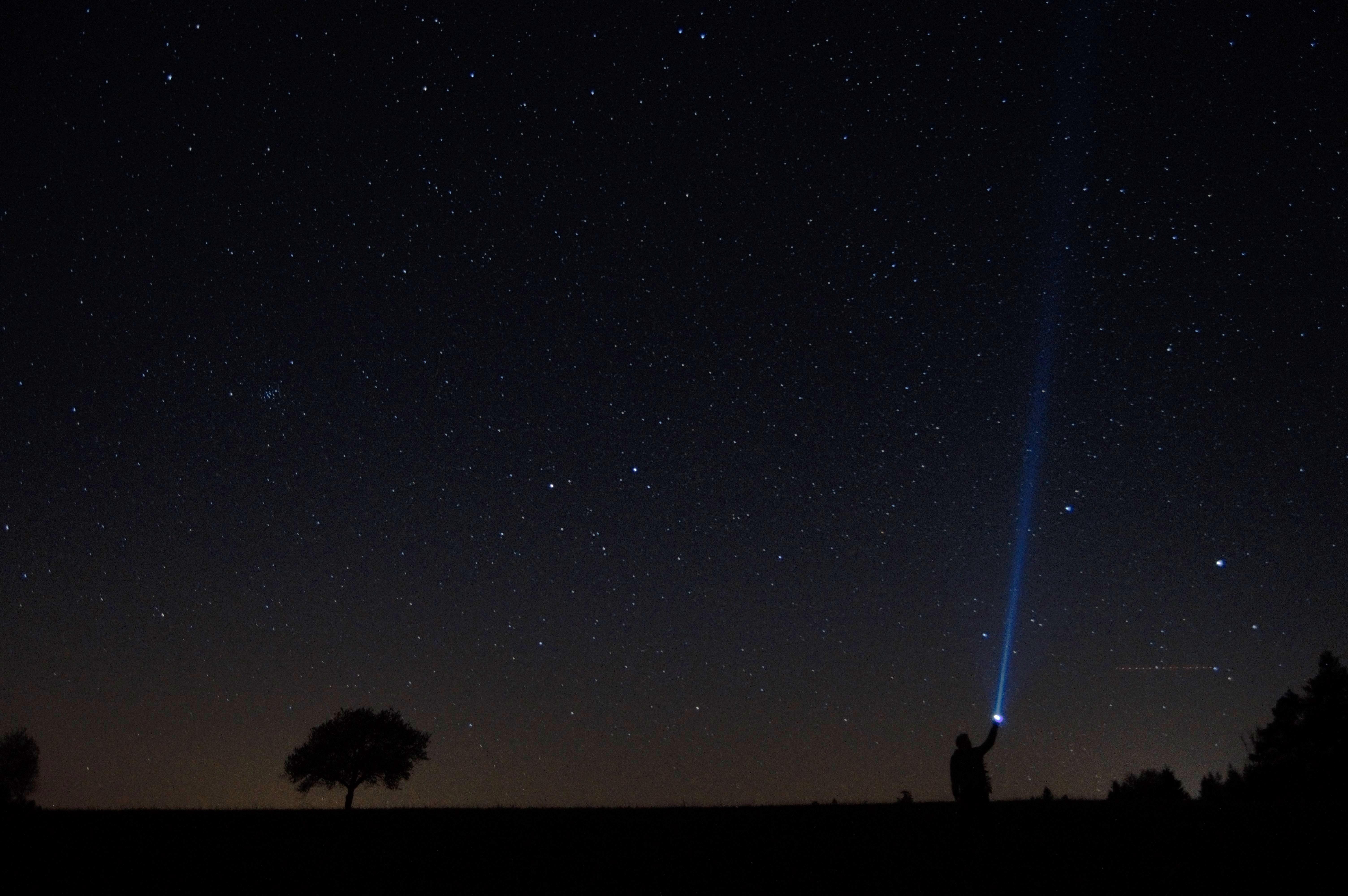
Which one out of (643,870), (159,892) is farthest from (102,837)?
(643,870)

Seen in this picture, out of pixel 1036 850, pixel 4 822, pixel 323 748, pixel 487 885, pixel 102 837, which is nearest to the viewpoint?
pixel 487 885

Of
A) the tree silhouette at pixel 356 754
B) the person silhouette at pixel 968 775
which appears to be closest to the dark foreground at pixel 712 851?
the person silhouette at pixel 968 775

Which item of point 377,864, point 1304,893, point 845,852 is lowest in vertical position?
point 377,864

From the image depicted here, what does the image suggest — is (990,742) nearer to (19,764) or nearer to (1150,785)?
(1150,785)

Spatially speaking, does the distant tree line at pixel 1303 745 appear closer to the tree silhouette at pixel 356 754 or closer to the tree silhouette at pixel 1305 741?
the tree silhouette at pixel 1305 741

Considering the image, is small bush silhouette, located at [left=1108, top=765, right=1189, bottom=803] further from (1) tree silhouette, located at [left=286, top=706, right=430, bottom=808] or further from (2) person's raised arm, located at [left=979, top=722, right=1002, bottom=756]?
(1) tree silhouette, located at [left=286, top=706, right=430, bottom=808]

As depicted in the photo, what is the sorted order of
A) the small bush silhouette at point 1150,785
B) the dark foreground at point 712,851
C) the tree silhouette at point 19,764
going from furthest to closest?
the tree silhouette at point 19,764, the small bush silhouette at point 1150,785, the dark foreground at point 712,851

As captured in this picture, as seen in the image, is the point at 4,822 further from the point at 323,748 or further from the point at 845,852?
the point at 323,748

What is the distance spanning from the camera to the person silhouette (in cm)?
1049

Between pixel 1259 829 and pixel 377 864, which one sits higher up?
pixel 1259 829

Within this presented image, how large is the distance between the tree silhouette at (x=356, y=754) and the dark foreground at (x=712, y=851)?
2672 centimetres

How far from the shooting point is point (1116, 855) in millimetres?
10180

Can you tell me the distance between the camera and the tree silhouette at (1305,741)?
41.2 metres

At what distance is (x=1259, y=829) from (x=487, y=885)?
411 inches
